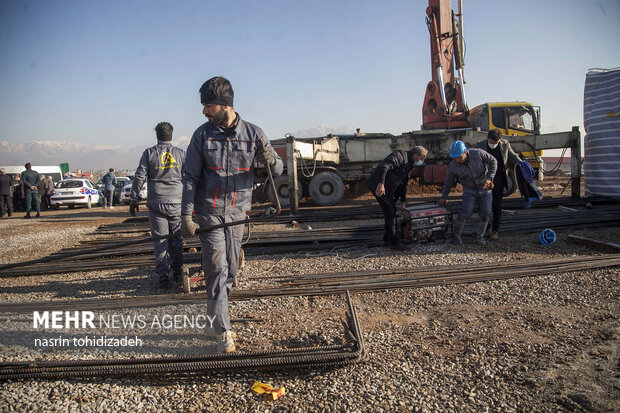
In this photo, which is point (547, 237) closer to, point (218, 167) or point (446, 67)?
point (218, 167)

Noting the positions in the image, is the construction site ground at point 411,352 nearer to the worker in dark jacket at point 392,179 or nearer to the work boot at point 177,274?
the work boot at point 177,274

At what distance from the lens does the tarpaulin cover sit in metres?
10.4

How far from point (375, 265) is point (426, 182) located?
9.10 meters

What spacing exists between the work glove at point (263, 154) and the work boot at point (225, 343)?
4.88 feet

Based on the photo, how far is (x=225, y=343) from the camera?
3.16 metres

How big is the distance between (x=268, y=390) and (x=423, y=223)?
475 centimetres

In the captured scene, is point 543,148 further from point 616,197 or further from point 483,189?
point 483,189

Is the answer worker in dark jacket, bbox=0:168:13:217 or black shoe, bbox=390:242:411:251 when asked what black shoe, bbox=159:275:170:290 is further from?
worker in dark jacket, bbox=0:168:13:217

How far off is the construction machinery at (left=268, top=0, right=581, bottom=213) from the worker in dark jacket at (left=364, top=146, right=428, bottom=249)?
4685 millimetres

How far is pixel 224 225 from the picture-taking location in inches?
129

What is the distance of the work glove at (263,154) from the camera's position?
11.2ft

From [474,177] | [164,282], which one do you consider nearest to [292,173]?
[474,177]

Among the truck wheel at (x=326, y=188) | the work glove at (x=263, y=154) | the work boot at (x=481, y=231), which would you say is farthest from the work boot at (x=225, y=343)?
the truck wheel at (x=326, y=188)

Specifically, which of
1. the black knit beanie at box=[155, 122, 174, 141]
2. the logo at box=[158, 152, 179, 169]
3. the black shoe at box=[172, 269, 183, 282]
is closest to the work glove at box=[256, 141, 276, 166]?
the logo at box=[158, 152, 179, 169]
